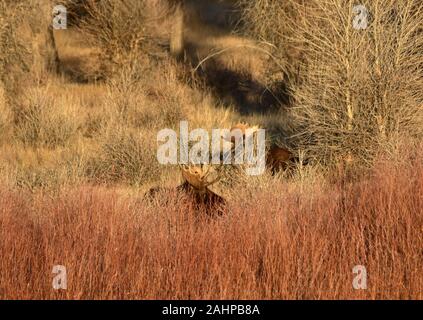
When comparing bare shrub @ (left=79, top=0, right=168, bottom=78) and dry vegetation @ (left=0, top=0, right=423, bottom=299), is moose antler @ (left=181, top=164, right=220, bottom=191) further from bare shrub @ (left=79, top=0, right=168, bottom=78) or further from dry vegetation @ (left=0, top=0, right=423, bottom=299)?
bare shrub @ (left=79, top=0, right=168, bottom=78)

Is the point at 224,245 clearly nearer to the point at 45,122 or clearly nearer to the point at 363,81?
the point at 363,81

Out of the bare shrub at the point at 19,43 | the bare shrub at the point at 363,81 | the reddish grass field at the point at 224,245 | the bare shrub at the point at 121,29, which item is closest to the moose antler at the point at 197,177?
the reddish grass field at the point at 224,245

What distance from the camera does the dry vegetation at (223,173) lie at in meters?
7.00

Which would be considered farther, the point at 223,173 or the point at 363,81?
the point at 223,173

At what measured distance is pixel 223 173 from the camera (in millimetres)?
11391

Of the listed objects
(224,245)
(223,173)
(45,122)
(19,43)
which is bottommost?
(224,245)

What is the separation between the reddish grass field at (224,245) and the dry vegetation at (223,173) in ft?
0.06

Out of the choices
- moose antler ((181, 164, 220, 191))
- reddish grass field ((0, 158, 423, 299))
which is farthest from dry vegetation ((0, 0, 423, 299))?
moose antler ((181, 164, 220, 191))

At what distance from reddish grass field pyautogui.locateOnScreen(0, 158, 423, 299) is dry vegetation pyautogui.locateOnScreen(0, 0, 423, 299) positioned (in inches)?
0.7

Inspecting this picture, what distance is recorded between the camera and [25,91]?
16672 mm

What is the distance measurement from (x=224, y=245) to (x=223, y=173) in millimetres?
4015

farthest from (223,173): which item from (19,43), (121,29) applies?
(121,29)

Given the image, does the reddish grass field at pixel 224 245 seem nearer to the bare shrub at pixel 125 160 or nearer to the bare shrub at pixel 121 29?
the bare shrub at pixel 125 160
